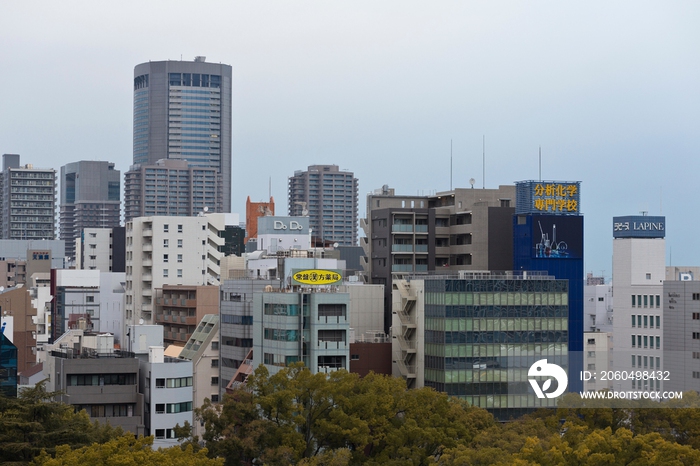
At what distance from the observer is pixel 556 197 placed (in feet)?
386

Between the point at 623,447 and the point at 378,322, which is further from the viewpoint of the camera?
the point at 378,322

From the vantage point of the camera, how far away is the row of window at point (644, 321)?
418ft

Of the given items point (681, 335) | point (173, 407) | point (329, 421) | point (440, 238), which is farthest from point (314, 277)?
point (681, 335)

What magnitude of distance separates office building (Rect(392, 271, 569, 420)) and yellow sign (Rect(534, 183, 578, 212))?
789 inches

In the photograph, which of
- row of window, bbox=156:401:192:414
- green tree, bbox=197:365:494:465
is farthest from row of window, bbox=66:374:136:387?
green tree, bbox=197:365:494:465

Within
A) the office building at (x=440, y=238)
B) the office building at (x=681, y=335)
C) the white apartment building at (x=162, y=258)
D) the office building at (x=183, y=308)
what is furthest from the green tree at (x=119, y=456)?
the white apartment building at (x=162, y=258)

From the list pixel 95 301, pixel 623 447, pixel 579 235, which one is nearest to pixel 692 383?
pixel 579 235

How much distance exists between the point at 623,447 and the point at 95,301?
10943cm

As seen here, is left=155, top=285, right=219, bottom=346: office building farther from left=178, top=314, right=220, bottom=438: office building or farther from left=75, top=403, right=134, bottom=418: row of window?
left=75, top=403, right=134, bottom=418: row of window

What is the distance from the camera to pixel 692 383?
386ft

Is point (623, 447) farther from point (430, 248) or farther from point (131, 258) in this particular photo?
point (131, 258)

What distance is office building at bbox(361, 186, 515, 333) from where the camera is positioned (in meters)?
123

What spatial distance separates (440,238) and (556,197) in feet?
51.3

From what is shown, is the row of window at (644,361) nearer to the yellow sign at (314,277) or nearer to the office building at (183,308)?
the office building at (183,308)
